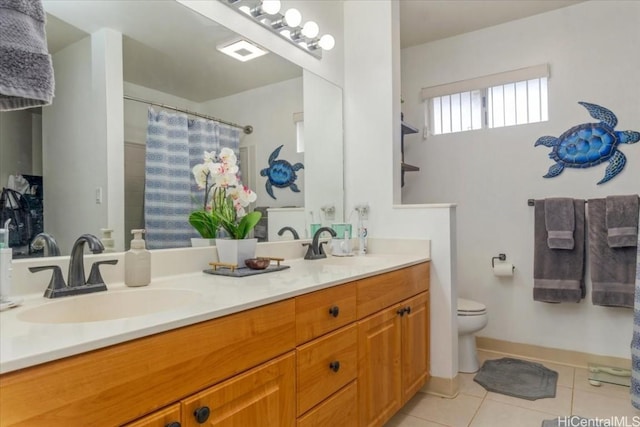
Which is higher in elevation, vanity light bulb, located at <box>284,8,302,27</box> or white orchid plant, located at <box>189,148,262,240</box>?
vanity light bulb, located at <box>284,8,302,27</box>

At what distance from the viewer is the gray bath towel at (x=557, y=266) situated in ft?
8.18

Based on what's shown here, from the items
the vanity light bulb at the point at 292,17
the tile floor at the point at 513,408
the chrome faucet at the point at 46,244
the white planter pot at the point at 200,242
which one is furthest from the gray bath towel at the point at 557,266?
the chrome faucet at the point at 46,244

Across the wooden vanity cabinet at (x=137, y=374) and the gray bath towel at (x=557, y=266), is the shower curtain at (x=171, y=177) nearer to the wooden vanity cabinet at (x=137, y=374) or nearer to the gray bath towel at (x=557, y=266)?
the wooden vanity cabinet at (x=137, y=374)

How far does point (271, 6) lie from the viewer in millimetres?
1907

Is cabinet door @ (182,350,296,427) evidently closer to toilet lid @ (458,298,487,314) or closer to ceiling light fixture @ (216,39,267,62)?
ceiling light fixture @ (216,39,267,62)

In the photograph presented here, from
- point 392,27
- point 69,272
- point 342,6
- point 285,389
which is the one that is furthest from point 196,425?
point 342,6

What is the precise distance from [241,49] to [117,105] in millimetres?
742

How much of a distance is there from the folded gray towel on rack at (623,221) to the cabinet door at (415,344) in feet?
4.07

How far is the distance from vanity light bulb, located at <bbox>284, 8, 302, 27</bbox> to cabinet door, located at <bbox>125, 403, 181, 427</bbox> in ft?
6.23

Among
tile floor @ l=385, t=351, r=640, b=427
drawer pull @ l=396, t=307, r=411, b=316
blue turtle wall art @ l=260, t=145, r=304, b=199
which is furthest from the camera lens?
blue turtle wall art @ l=260, t=145, r=304, b=199

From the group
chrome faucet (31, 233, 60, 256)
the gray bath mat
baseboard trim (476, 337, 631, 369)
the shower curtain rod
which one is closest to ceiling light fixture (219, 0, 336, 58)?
the shower curtain rod

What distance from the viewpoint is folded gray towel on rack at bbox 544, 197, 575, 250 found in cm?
248

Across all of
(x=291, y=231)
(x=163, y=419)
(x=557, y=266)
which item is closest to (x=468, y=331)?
(x=557, y=266)

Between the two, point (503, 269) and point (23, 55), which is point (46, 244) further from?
point (503, 269)
